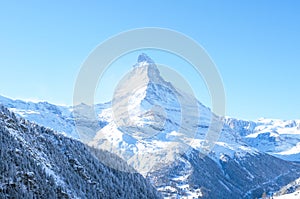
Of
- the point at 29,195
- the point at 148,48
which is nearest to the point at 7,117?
the point at 29,195

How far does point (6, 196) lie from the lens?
128 meters

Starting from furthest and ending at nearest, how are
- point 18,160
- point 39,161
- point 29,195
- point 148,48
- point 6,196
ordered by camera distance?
1. point 39,161
2. point 18,160
3. point 29,195
4. point 6,196
5. point 148,48

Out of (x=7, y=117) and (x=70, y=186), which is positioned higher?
(x=7, y=117)

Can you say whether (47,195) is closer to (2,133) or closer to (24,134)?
(2,133)

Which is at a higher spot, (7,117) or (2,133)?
(7,117)

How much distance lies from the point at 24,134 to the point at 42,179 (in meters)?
32.2

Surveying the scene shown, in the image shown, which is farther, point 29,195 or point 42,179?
point 42,179

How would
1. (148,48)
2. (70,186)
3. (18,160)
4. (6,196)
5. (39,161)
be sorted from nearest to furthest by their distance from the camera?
1. (148,48)
2. (6,196)
3. (18,160)
4. (39,161)
5. (70,186)

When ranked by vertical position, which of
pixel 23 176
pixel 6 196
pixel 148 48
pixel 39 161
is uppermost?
pixel 148 48

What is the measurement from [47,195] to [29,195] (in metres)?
12.7

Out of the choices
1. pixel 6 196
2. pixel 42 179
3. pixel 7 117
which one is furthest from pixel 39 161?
pixel 6 196

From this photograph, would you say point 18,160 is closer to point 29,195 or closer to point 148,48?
point 29,195

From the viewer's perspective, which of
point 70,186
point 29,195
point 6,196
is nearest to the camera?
point 6,196

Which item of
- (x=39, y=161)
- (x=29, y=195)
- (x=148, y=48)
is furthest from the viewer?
(x=39, y=161)
